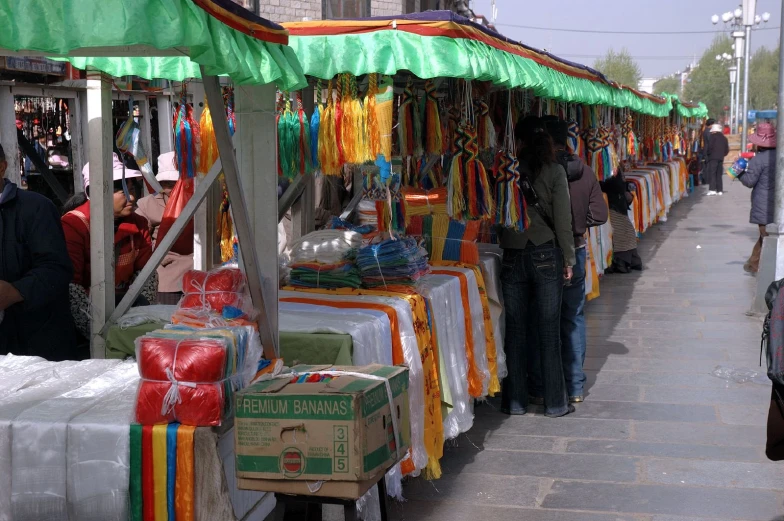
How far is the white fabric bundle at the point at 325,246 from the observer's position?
5367mm

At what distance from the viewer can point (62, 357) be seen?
4539 mm

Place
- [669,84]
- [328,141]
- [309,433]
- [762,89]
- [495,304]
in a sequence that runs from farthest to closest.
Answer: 1. [669,84]
2. [762,89]
3. [495,304]
4. [328,141]
5. [309,433]

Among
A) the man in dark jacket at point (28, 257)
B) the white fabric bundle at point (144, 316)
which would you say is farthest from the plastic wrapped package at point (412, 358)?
the man in dark jacket at point (28, 257)

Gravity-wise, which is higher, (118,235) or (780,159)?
(780,159)

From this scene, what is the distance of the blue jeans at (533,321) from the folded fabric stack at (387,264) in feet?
3.74

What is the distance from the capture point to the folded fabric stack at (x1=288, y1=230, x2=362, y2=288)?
17.4ft

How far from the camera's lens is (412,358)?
15.7 feet

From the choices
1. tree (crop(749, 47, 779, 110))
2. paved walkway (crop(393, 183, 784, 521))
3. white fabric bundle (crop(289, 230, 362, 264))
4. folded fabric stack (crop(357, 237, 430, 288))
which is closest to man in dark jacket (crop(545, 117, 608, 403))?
paved walkway (crop(393, 183, 784, 521))

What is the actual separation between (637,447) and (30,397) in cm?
366

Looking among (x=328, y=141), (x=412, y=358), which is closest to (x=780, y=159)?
(x=328, y=141)

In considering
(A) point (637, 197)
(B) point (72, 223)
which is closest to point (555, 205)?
(B) point (72, 223)

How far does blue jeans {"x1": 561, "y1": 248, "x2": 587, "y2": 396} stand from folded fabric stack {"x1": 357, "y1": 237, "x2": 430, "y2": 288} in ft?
5.84

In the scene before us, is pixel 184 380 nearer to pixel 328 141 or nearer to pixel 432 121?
pixel 328 141

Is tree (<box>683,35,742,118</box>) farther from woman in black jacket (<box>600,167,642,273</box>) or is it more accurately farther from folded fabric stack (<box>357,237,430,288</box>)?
folded fabric stack (<box>357,237,430,288</box>)
